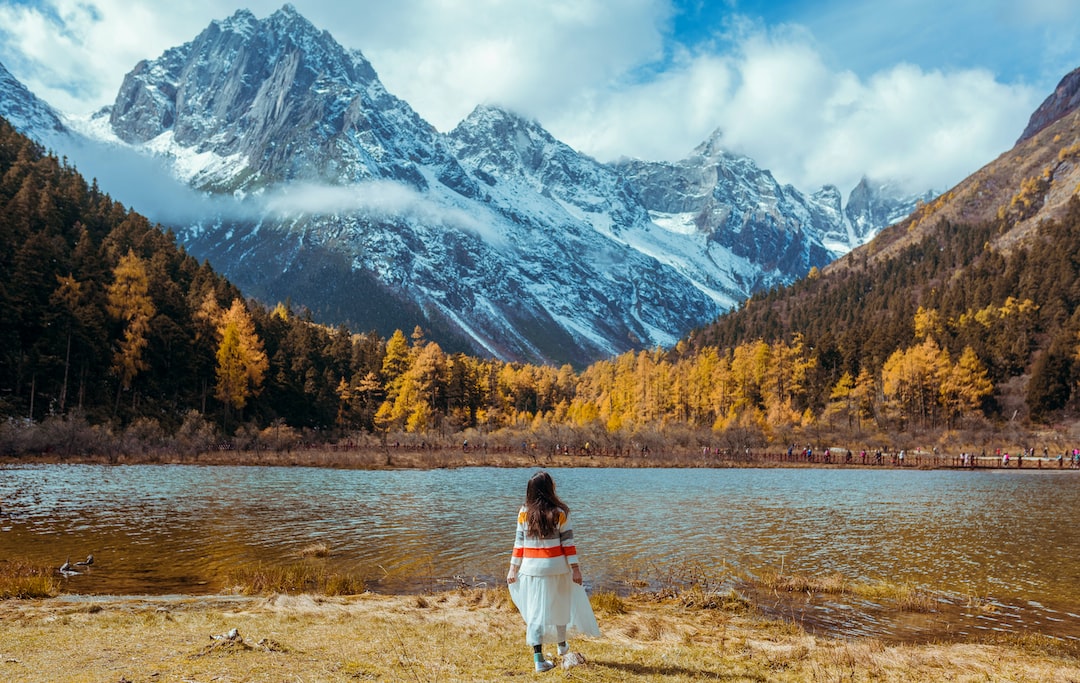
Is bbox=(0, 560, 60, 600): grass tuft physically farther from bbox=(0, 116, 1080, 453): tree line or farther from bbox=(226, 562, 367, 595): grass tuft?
bbox=(0, 116, 1080, 453): tree line

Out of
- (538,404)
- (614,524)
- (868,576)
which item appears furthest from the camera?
(538,404)

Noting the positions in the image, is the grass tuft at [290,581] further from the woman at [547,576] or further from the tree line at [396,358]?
the tree line at [396,358]

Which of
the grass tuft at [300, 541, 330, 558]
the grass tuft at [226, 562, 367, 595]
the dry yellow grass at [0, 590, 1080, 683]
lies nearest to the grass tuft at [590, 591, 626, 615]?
the dry yellow grass at [0, 590, 1080, 683]

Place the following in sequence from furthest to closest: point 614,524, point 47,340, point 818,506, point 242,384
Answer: point 242,384 < point 47,340 < point 818,506 < point 614,524

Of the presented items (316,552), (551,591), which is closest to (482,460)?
(316,552)

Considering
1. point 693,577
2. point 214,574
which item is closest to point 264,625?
Answer: point 214,574

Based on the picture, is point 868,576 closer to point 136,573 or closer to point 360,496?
point 136,573

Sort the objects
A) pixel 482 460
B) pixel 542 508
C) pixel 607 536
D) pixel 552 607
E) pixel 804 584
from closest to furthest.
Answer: pixel 552 607, pixel 542 508, pixel 804 584, pixel 607 536, pixel 482 460

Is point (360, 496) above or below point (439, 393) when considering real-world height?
below

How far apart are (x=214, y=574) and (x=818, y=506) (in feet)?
94.6

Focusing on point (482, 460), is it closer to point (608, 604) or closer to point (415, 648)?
point (608, 604)

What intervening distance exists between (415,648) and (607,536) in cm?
1521

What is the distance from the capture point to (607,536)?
78.5 feet

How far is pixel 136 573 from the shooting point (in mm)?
16516
